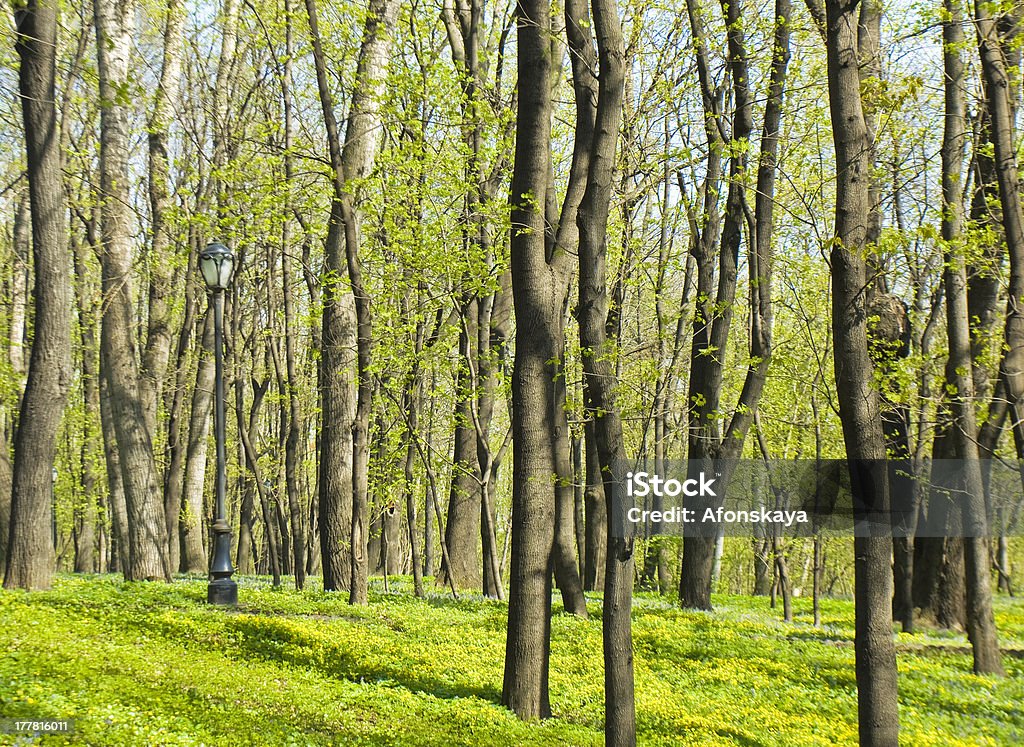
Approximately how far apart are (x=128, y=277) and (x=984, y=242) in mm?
12569

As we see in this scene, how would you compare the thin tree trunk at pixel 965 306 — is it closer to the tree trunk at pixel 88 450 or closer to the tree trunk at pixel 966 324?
the tree trunk at pixel 966 324

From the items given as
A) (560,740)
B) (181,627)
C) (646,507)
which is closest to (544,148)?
(560,740)

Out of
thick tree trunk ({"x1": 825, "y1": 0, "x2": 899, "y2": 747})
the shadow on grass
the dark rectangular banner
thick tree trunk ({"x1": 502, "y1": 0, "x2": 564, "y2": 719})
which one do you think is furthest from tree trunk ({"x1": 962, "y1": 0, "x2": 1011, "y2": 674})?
the shadow on grass

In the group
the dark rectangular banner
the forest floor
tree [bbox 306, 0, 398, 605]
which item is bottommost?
the forest floor

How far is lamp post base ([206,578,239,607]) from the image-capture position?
36.2 feet

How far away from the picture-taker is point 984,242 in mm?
11117

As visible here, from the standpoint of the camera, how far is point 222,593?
11.2m

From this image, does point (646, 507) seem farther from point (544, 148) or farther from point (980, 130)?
point (544, 148)

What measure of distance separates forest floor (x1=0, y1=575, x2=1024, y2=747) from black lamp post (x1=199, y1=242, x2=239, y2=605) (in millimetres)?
464

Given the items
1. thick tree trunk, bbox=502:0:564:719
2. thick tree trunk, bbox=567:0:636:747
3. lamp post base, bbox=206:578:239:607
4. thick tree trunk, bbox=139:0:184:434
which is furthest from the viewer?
thick tree trunk, bbox=139:0:184:434

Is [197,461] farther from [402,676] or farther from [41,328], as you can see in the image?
[402,676]

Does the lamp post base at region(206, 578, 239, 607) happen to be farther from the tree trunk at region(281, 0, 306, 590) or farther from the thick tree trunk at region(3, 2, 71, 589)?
the tree trunk at region(281, 0, 306, 590)

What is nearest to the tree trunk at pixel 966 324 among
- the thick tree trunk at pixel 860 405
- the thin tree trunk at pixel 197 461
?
the thick tree trunk at pixel 860 405

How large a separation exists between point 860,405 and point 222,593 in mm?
8720
